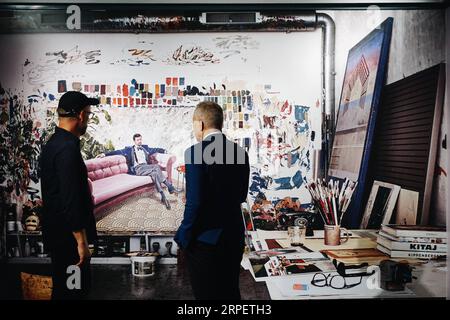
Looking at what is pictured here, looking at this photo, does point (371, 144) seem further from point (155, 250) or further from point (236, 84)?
point (155, 250)

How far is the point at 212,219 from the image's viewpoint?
2.42m

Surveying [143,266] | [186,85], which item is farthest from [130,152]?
[143,266]

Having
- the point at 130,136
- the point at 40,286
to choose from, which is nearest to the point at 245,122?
the point at 130,136

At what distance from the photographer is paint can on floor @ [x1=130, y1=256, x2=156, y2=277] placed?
134 inches

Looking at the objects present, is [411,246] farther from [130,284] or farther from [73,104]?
[73,104]

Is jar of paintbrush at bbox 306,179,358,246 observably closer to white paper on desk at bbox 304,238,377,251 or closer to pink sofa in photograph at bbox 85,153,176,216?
white paper on desk at bbox 304,238,377,251

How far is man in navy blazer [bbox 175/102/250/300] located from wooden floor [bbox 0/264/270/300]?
0.81 meters

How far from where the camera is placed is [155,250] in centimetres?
352

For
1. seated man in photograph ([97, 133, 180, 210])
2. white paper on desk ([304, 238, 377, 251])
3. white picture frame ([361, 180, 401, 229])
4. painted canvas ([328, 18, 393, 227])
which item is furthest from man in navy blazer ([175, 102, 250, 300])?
white picture frame ([361, 180, 401, 229])

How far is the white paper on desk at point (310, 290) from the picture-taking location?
236cm

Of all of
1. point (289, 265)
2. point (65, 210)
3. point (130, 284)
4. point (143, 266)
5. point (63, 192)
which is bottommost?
point (130, 284)

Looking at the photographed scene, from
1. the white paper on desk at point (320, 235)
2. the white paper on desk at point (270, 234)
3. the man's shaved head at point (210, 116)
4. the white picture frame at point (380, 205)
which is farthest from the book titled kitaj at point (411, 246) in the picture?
the man's shaved head at point (210, 116)

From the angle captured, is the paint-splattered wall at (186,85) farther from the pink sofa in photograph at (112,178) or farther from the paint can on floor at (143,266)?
the paint can on floor at (143,266)

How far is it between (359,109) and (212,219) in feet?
5.98
